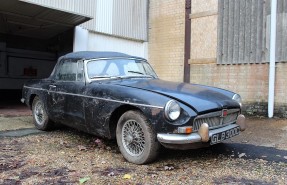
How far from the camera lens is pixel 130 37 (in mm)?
12688

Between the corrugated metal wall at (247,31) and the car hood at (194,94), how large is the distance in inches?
193

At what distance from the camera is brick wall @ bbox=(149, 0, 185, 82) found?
1188 cm

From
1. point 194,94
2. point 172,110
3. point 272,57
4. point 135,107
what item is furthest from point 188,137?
point 272,57

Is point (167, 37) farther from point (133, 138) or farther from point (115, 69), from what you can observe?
point (133, 138)

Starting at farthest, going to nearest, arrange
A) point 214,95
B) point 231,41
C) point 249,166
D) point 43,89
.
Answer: point 231,41, point 43,89, point 214,95, point 249,166

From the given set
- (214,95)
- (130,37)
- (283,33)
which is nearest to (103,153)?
(214,95)

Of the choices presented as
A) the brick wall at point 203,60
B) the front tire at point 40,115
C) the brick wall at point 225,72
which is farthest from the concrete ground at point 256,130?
the brick wall at point 203,60

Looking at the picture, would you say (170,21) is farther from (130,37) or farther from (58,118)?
(58,118)

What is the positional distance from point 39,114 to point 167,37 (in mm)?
7093

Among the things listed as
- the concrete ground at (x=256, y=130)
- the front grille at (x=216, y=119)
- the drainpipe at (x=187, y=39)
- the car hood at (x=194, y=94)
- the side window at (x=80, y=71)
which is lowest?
the concrete ground at (x=256, y=130)

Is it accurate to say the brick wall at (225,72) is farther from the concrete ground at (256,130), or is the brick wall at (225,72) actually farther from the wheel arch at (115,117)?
the wheel arch at (115,117)

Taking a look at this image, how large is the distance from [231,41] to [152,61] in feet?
12.7

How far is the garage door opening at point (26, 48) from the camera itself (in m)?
12.3

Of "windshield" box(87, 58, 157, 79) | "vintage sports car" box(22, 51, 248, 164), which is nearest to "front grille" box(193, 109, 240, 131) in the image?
"vintage sports car" box(22, 51, 248, 164)
